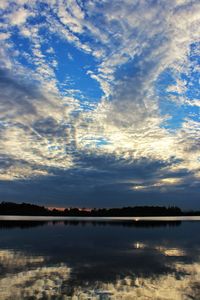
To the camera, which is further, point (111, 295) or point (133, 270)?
point (133, 270)

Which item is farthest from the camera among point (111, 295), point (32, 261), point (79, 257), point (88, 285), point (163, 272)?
point (79, 257)

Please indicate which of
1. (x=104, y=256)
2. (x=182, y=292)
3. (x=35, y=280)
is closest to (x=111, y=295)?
(x=182, y=292)

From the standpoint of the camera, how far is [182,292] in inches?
730

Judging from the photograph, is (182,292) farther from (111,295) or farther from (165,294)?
(111,295)

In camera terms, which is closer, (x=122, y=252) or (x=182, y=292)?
(x=182, y=292)

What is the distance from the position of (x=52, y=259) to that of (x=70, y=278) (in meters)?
8.47

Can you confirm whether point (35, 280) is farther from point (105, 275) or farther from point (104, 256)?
point (104, 256)

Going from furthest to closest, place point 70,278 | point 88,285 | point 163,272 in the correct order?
1. point 163,272
2. point 70,278
3. point 88,285

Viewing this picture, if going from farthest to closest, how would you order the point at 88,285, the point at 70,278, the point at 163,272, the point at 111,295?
1. the point at 163,272
2. the point at 70,278
3. the point at 88,285
4. the point at 111,295

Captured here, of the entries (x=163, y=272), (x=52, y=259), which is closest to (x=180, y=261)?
(x=163, y=272)

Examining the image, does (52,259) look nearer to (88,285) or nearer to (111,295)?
(88,285)

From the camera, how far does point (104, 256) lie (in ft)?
106

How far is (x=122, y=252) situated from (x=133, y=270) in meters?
10.2

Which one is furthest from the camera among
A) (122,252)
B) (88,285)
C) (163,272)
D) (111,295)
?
(122,252)
